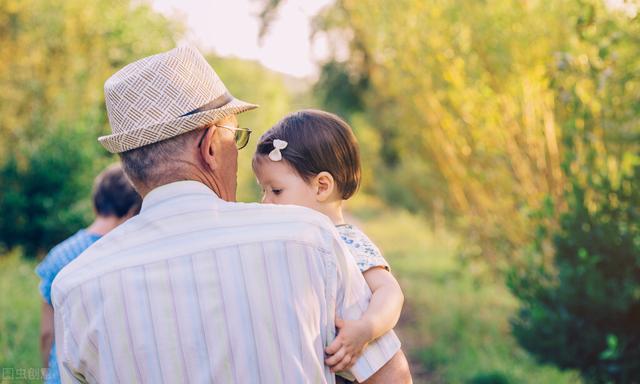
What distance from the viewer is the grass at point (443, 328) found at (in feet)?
21.5

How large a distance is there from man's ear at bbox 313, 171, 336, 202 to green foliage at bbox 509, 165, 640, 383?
268 centimetres

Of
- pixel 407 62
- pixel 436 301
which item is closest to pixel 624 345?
pixel 407 62

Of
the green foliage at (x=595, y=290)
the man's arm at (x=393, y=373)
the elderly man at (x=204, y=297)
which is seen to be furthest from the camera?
the green foliage at (x=595, y=290)

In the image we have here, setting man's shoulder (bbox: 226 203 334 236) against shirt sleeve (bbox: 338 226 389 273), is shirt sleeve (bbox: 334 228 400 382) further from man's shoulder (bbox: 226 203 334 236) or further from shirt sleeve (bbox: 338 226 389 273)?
shirt sleeve (bbox: 338 226 389 273)

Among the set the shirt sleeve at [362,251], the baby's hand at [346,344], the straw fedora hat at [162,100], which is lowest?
the baby's hand at [346,344]

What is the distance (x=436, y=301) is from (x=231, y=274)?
871 cm

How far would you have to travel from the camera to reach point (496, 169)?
7.88 meters

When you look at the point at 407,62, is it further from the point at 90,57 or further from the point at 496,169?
the point at 90,57

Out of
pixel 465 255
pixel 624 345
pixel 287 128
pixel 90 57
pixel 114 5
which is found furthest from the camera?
pixel 114 5

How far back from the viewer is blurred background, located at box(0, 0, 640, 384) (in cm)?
491

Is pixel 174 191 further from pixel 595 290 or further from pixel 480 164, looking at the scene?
pixel 480 164

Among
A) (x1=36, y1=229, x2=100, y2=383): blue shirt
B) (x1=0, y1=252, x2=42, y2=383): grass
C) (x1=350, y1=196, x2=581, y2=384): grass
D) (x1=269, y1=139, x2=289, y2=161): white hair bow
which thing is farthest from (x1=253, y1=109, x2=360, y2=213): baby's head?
(x1=350, y1=196, x2=581, y2=384): grass

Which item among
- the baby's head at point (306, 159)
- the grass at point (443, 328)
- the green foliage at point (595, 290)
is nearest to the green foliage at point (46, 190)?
the grass at point (443, 328)

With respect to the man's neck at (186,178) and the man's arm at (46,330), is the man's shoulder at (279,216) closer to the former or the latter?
the man's neck at (186,178)
